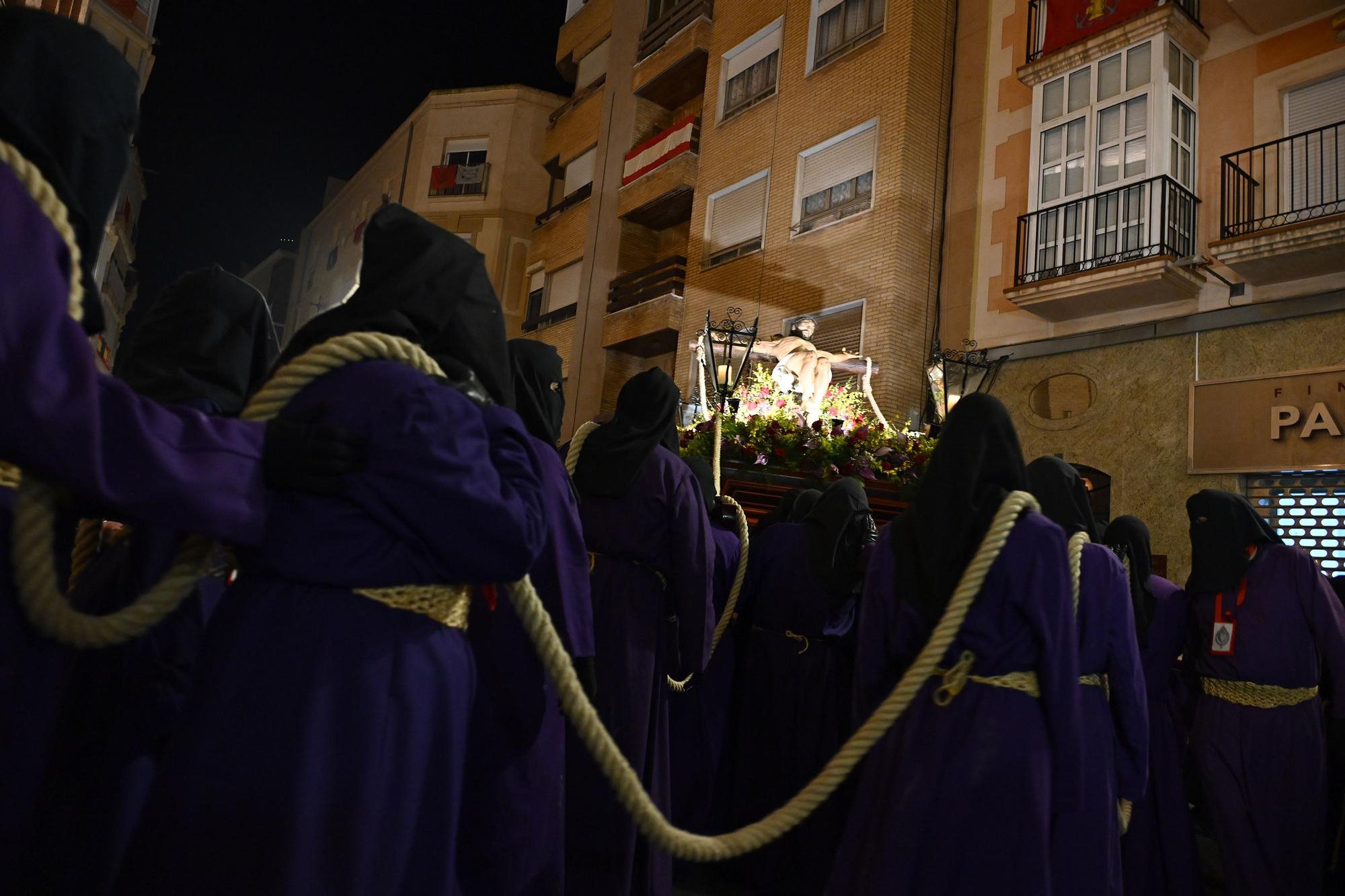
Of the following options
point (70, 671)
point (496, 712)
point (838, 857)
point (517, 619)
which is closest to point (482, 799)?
point (496, 712)

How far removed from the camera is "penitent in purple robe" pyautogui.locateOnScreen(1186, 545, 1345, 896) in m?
4.10

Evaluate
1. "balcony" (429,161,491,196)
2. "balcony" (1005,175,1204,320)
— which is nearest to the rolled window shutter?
"balcony" (1005,175,1204,320)

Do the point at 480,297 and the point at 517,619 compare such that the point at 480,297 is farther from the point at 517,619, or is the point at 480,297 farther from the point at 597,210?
the point at 597,210

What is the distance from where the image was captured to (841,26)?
53.3 ft

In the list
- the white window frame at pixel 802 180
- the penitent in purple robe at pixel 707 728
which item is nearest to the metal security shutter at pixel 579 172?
the white window frame at pixel 802 180

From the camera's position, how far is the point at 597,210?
21.1 m

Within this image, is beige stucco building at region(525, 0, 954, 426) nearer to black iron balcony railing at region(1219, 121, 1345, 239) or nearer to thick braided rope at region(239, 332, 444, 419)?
black iron balcony railing at region(1219, 121, 1345, 239)

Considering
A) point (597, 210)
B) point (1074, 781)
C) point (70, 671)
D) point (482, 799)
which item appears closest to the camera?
point (70, 671)

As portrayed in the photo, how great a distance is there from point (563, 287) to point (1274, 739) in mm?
19830

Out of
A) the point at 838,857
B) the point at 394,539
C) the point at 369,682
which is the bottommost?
the point at 838,857

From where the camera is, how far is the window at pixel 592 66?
23.3 m

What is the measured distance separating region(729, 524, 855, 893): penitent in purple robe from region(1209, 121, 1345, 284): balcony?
7.87m

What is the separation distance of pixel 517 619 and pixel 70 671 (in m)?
1.03

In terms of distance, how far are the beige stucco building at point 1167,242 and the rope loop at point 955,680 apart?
24.6 ft
